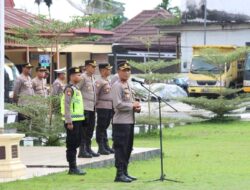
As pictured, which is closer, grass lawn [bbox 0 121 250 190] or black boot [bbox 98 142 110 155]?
grass lawn [bbox 0 121 250 190]

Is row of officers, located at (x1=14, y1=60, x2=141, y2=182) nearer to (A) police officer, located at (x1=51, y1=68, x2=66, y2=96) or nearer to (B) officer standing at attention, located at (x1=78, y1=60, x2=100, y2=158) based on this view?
(B) officer standing at attention, located at (x1=78, y1=60, x2=100, y2=158)

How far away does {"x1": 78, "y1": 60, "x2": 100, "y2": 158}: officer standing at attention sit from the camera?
14977mm

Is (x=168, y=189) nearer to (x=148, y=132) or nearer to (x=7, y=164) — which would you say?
(x=7, y=164)

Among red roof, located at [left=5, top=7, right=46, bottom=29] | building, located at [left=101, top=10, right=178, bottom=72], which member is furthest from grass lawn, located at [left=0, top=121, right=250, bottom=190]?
building, located at [left=101, top=10, right=178, bottom=72]

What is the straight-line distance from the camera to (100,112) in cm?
1584

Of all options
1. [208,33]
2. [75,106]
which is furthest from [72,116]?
[208,33]

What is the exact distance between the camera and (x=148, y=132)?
23062 millimetres

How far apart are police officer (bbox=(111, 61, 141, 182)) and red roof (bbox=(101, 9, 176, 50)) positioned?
4506cm

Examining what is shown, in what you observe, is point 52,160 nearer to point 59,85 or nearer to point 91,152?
point 91,152

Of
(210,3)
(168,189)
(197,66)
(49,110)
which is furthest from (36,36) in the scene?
(210,3)

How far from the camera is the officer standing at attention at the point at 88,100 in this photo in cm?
1498

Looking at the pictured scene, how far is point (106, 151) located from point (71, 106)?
2.80 m

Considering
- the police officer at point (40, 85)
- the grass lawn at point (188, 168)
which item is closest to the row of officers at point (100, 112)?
the grass lawn at point (188, 168)

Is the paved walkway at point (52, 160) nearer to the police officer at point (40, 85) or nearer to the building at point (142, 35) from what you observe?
the police officer at point (40, 85)
